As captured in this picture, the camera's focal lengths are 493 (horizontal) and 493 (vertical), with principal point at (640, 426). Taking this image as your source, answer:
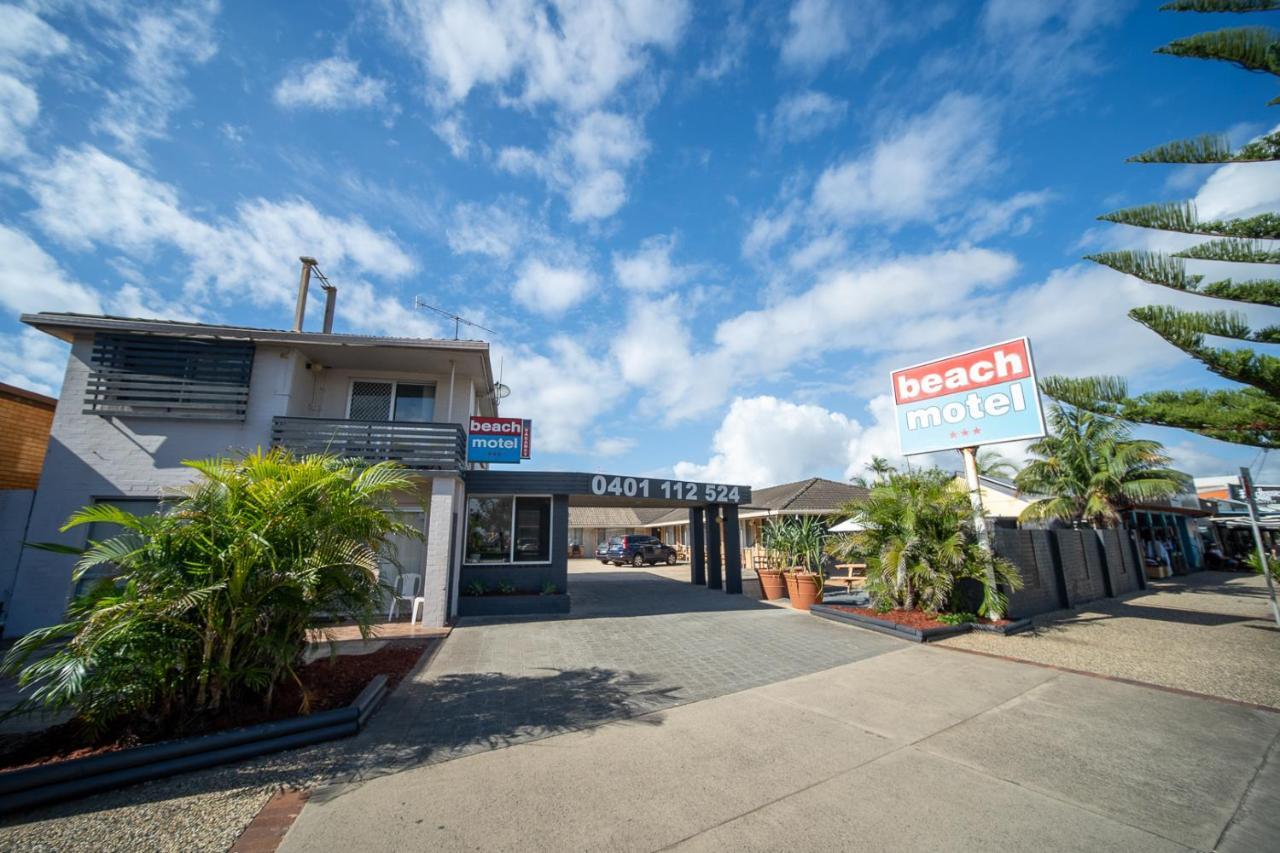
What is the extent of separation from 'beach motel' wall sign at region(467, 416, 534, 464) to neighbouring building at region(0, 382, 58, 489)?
8.38m

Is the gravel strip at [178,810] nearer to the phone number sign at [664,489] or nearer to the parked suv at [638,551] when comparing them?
the phone number sign at [664,489]

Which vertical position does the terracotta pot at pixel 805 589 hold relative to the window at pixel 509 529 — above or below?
below

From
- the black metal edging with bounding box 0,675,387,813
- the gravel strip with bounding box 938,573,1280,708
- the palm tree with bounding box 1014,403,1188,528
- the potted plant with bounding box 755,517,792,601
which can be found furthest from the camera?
the palm tree with bounding box 1014,403,1188,528

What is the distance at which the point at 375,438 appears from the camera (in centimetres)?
1060

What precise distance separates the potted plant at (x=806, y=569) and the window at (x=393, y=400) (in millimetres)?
10179

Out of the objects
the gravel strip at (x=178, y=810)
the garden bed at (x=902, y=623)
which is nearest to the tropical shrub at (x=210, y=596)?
the gravel strip at (x=178, y=810)

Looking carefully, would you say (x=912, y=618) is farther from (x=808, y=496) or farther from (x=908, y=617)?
(x=808, y=496)

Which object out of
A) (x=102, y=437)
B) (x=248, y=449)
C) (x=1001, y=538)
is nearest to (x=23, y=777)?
(x=248, y=449)

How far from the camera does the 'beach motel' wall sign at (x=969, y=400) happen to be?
9.53 meters

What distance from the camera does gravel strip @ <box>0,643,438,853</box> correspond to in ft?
9.93

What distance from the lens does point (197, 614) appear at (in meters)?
4.45

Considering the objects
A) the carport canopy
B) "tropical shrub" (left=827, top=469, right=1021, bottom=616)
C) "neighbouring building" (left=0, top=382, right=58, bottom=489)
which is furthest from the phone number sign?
"neighbouring building" (left=0, top=382, right=58, bottom=489)

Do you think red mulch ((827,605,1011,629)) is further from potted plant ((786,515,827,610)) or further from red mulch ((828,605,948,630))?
potted plant ((786,515,827,610))

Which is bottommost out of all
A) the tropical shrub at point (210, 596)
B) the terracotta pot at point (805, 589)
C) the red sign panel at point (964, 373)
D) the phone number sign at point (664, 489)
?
the terracotta pot at point (805, 589)
